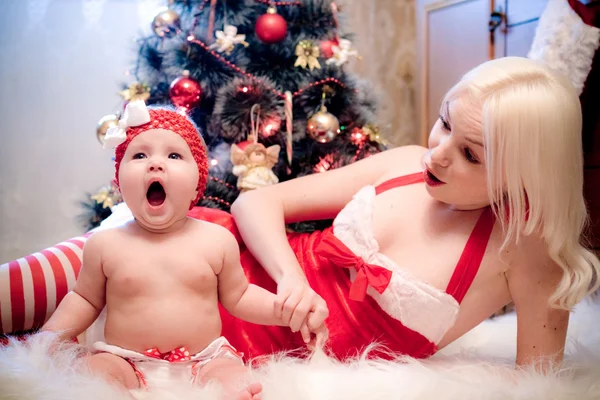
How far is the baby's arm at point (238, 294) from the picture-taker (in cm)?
86

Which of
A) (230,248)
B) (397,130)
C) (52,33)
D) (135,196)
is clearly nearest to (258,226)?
(230,248)

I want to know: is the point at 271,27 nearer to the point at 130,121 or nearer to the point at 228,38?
the point at 228,38

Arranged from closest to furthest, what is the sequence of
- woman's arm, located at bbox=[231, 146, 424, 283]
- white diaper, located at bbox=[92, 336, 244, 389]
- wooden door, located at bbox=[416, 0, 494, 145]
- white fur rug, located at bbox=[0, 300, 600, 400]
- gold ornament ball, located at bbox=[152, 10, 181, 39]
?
white fur rug, located at bbox=[0, 300, 600, 400] → white diaper, located at bbox=[92, 336, 244, 389] → woman's arm, located at bbox=[231, 146, 424, 283] → gold ornament ball, located at bbox=[152, 10, 181, 39] → wooden door, located at bbox=[416, 0, 494, 145]

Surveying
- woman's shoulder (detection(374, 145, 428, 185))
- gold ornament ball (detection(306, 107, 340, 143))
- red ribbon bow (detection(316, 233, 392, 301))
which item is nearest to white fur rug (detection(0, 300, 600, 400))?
red ribbon bow (detection(316, 233, 392, 301))

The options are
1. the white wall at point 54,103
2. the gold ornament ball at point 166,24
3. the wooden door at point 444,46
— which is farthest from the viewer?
the wooden door at point 444,46

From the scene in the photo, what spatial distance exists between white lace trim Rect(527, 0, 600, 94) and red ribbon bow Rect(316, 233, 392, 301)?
888mm

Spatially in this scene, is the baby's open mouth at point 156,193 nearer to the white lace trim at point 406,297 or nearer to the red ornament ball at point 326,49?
the white lace trim at point 406,297

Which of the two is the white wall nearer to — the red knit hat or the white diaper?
the red knit hat

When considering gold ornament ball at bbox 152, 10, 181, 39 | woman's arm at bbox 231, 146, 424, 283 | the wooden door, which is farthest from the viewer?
the wooden door

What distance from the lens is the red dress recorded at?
904mm

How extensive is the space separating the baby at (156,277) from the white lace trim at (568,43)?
3.60ft

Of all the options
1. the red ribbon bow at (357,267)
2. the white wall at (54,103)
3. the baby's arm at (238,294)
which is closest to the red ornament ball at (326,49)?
the white wall at (54,103)

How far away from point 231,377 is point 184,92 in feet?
3.10

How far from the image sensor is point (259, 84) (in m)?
1.54
